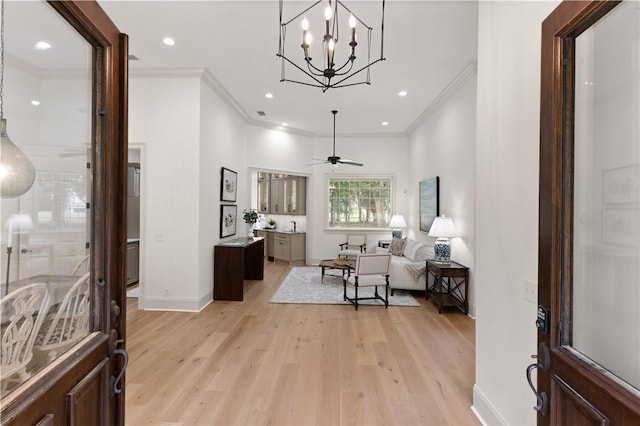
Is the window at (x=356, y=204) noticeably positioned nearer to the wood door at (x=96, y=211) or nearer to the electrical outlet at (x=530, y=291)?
the electrical outlet at (x=530, y=291)

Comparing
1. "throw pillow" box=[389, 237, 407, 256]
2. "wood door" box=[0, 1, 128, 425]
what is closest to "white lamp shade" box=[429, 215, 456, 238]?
"throw pillow" box=[389, 237, 407, 256]

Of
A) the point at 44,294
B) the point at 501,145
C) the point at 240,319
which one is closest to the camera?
the point at 44,294

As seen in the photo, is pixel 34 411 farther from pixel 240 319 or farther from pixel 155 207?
pixel 155 207

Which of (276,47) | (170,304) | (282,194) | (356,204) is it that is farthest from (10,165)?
(282,194)

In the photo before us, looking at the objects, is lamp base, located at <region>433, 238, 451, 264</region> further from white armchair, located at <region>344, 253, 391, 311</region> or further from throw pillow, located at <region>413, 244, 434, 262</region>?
white armchair, located at <region>344, 253, 391, 311</region>

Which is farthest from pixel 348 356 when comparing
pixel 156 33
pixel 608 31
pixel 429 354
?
pixel 156 33

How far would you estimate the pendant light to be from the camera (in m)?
0.77

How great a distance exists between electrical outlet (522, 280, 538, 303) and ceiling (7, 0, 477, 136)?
2590 mm

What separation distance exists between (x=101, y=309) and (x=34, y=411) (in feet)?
1.36

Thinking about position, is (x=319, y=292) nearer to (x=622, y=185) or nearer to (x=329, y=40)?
(x=329, y=40)

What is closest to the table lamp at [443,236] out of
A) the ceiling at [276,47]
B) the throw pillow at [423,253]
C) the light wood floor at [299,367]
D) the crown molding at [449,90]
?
the throw pillow at [423,253]

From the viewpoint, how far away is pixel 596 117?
1.09 m

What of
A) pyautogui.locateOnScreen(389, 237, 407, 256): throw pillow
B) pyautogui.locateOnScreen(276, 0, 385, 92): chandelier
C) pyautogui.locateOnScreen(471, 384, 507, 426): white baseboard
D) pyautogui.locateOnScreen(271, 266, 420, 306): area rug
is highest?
pyautogui.locateOnScreen(276, 0, 385, 92): chandelier

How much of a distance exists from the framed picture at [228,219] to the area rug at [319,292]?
1391 mm
